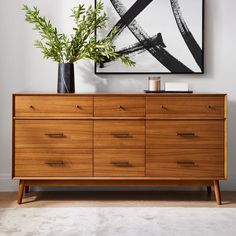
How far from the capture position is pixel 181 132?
3078 mm

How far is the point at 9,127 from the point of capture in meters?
3.49

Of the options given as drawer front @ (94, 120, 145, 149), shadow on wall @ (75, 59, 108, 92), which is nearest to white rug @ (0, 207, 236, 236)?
drawer front @ (94, 120, 145, 149)

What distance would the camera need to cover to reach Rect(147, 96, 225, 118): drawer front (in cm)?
306

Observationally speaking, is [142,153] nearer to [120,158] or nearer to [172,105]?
[120,158]

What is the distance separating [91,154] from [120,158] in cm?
18

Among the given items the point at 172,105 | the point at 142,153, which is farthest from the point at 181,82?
the point at 142,153

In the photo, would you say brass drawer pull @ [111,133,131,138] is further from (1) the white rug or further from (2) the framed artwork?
(2) the framed artwork

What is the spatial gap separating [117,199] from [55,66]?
99cm

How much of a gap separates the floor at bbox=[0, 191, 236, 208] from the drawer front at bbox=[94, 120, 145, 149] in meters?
0.37

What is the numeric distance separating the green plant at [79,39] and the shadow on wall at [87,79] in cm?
10

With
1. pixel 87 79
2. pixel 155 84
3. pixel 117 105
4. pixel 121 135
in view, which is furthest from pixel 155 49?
pixel 121 135

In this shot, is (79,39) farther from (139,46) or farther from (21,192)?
(21,192)

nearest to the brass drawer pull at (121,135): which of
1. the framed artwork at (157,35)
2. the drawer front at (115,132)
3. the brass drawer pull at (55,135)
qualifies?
the drawer front at (115,132)

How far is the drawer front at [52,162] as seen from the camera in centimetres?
306
